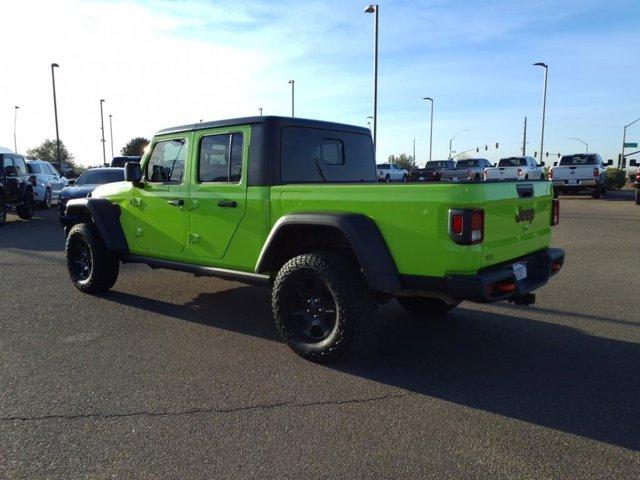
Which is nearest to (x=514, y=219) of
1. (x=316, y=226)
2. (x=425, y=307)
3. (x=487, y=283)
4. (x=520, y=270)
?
(x=520, y=270)

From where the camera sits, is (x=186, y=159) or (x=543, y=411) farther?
(x=186, y=159)

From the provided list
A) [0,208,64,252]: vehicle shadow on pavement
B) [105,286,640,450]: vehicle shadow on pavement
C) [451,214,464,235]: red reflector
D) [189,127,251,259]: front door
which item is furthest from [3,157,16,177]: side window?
[451,214,464,235]: red reflector

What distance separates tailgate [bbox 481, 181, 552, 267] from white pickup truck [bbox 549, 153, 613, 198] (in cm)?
1879

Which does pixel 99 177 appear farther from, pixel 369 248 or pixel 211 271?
pixel 369 248

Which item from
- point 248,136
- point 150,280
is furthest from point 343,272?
point 150,280

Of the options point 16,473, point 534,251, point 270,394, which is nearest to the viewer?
point 16,473

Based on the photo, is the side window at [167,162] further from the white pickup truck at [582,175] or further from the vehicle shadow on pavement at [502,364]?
the white pickup truck at [582,175]

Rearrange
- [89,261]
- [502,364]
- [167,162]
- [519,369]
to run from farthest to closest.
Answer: [89,261] < [167,162] < [502,364] < [519,369]

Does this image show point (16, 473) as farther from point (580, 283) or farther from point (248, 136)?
point (580, 283)

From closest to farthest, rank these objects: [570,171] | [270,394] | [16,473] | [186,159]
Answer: [16,473] < [270,394] < [186,159] < [570,171]

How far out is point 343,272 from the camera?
402 centimetres

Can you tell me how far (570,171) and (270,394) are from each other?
2206cm

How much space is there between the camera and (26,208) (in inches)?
622

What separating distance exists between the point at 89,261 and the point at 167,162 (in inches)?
73.9
